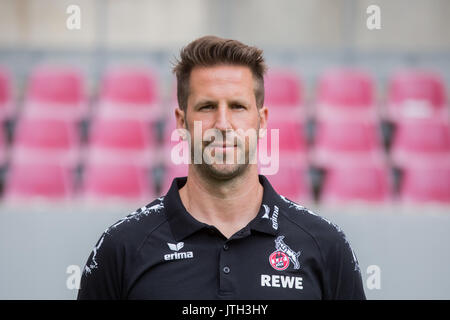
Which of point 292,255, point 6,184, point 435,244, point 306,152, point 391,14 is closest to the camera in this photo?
point 292,255

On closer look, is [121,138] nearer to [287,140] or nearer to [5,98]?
[5,98]

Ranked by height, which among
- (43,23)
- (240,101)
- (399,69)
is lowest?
(240,101)

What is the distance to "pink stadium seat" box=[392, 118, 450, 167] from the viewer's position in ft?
13.8

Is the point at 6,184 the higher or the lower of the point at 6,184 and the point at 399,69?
the lower

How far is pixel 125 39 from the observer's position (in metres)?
5.00

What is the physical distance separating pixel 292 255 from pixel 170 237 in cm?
29

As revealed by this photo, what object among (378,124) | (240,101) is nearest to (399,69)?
(378,124)

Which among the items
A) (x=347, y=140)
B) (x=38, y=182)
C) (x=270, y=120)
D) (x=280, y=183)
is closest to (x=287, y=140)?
(x=270, y=120)

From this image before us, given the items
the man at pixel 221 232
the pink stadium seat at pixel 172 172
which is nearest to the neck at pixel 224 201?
the man at pixel 221 232

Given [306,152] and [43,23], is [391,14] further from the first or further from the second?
[43,23]

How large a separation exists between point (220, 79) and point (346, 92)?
10.4ft

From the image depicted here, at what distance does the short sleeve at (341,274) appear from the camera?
147cm

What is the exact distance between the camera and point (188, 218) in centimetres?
149

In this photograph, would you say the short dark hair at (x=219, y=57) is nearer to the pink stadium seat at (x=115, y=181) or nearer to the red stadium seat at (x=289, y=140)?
the pink stadium seat at (x=115, y=181)
